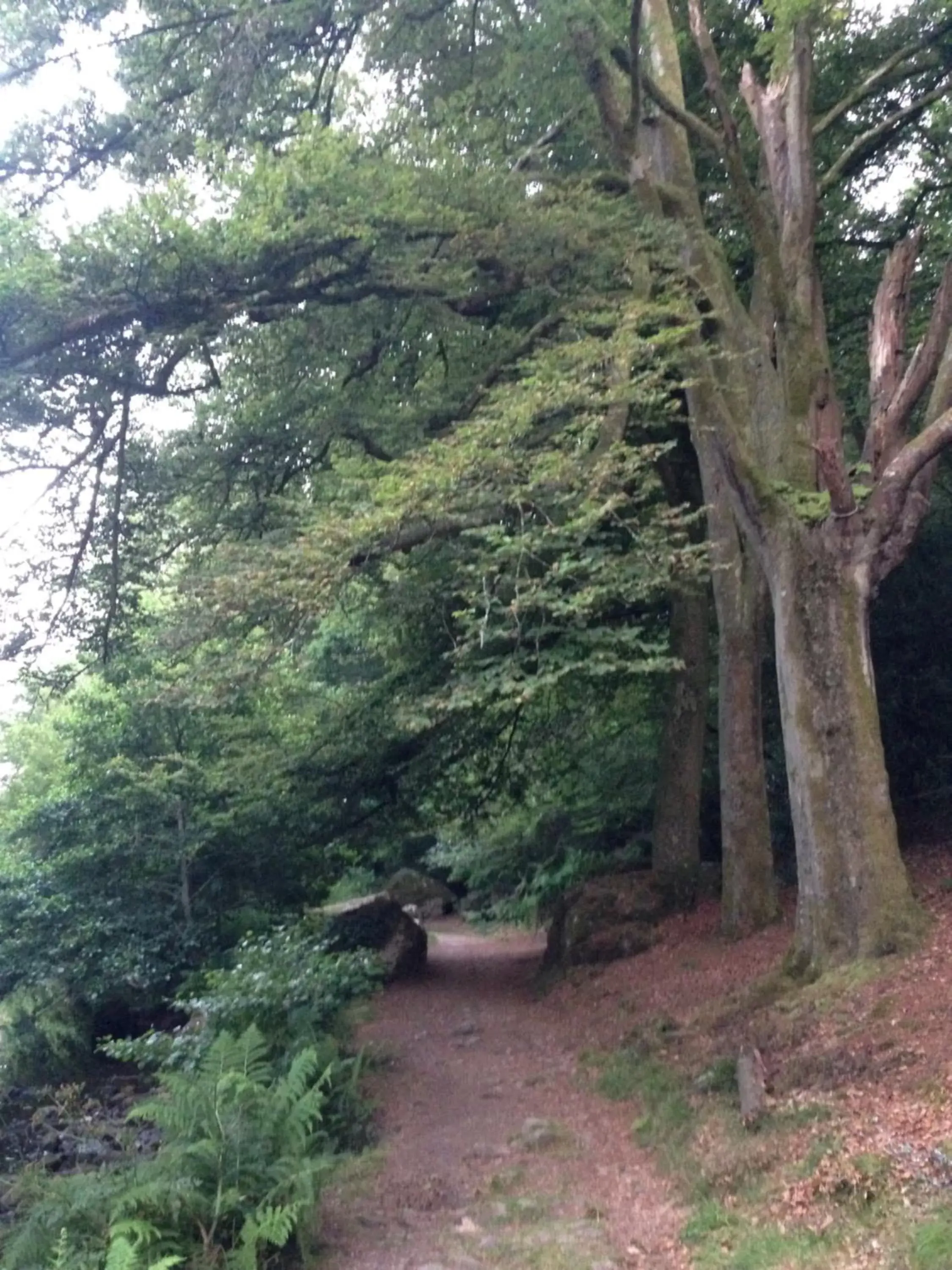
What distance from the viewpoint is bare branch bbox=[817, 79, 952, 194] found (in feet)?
39.1

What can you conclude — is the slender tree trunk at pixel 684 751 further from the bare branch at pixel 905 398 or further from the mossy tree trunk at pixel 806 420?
the bare branch at pixel 905 398

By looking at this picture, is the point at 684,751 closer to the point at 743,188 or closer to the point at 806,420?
the point at 806,420

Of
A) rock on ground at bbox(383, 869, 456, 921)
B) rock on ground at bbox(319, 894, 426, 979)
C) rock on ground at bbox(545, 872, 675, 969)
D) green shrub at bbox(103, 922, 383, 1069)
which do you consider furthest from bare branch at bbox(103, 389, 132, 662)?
rock on ground at bbox(383, 869, 456, 921)

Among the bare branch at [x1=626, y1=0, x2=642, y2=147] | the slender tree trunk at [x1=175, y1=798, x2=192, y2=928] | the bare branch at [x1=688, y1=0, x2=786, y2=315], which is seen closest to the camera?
the bare branch at [x1=688, y1=0, x2=786, y2=315]

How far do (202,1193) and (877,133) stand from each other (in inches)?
459

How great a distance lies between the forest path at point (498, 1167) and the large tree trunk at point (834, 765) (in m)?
2.30

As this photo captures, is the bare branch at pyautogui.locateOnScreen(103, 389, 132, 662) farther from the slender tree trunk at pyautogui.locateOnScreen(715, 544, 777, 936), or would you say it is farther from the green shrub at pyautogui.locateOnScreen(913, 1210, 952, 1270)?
the green shrub at pyautogui.locateOnScreen(913, 1210, 952, 1270)

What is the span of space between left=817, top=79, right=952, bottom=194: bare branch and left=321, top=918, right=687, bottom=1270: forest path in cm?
910

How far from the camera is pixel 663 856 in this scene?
14391mm

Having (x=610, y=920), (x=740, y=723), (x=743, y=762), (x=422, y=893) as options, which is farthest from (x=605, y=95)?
(x=422, y=893)

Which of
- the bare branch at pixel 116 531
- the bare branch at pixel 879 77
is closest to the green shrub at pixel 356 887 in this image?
the bare branch at pixel 116 531

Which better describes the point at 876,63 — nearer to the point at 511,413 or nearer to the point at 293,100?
the point at 293,100

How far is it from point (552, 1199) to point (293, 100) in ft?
37.0

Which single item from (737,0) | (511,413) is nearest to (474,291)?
(511,413)
